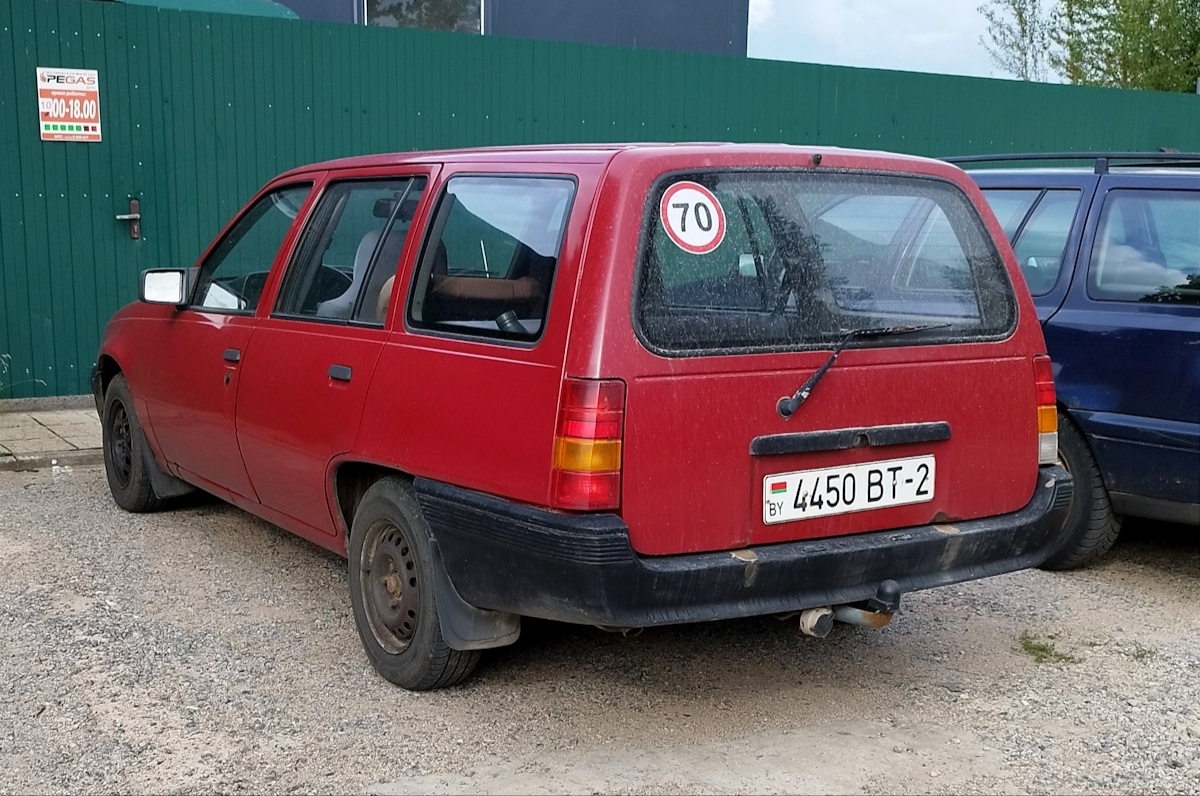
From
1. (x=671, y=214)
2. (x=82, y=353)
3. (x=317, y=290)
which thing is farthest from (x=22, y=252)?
(x=671, y=214)

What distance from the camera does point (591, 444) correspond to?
3.27m

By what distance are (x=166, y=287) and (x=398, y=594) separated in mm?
2048

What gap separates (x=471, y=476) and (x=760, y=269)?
3.27 ft

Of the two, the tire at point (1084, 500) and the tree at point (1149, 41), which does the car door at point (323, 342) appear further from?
the tree at point (1149, 41)

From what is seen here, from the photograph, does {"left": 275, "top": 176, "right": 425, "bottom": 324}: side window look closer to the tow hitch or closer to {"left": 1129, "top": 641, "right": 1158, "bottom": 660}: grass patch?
the tow hitch

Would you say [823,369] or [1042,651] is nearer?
[823,369]

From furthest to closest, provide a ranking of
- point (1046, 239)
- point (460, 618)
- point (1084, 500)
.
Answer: point (1046, 239), point (1084, 500), point (460, 618)

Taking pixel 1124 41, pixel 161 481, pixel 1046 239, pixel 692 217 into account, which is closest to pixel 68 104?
pixel 161 481

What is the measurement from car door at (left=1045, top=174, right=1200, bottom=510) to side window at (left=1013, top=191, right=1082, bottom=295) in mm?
121

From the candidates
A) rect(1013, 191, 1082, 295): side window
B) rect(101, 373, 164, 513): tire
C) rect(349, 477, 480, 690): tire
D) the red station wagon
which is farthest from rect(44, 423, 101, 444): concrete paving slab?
rect(1013, 191, 1082, 295): side window

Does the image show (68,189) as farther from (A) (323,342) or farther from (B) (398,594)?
(B) (398,594)

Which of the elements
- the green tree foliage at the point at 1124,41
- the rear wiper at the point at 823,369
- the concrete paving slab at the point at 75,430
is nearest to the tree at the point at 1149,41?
the green tree foliage at the point at 1124,41

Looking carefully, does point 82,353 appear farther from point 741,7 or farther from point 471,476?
point 741,7

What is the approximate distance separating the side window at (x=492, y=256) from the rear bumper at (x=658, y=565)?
0.51 m
